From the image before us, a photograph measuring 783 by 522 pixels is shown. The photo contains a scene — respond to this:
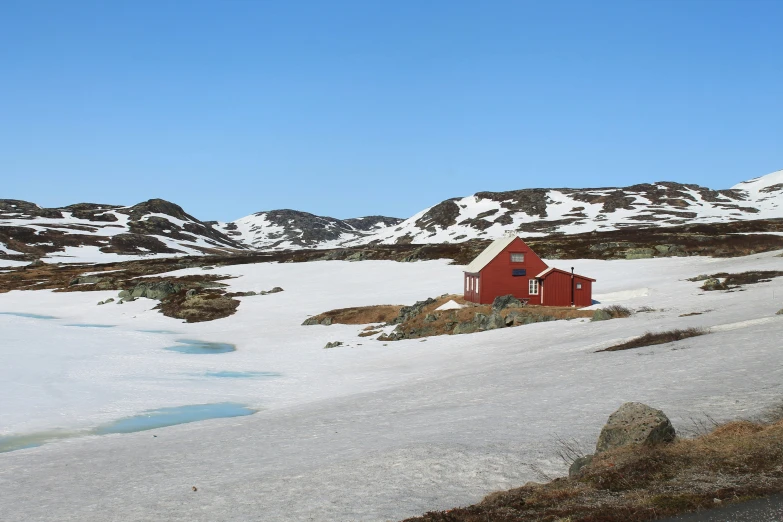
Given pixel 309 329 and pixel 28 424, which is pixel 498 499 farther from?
pixel 309 329

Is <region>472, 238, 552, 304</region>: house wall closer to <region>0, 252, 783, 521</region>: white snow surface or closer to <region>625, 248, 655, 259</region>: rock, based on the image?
<region>0, 252, 783, 521</region>: white snow surface

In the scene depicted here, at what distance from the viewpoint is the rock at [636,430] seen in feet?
46.8

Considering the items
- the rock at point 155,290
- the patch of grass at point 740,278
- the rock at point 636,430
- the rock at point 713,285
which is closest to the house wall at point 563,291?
the rock at point 713,285

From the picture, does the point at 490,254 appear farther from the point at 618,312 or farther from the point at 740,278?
the point at 740,278

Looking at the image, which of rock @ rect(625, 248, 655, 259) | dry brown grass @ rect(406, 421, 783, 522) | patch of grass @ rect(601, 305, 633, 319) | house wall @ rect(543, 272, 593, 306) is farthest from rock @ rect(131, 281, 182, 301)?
dry brown grass @ rect(406, 421, 783, 522)

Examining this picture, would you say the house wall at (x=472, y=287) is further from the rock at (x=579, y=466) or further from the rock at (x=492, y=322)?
the rock at (x=579, y=466)

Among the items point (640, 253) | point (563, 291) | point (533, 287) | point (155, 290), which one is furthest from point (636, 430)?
point (640, 253)

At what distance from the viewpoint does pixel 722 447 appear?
1364 cm

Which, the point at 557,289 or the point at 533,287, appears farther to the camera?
the point at 533,287

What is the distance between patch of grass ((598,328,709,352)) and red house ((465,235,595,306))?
88.6ft

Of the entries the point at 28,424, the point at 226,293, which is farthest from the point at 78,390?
the point at 226,293

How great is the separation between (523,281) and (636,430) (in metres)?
51.0

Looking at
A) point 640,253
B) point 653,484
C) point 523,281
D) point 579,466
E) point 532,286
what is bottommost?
point 579,466

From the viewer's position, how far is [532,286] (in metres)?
64.8
